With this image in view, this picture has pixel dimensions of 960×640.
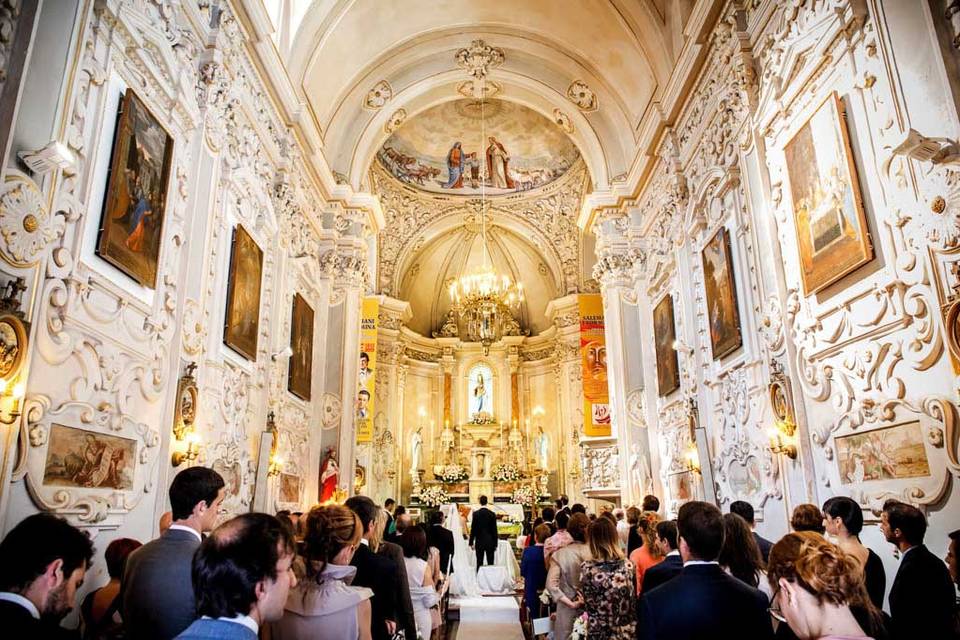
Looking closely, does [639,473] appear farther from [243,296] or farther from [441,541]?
[243,296]

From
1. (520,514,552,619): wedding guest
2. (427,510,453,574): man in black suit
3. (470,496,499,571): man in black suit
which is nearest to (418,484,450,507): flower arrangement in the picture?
(470,496,499,571): man in black suit

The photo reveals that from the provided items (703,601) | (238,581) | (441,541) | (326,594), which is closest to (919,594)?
(703,601)

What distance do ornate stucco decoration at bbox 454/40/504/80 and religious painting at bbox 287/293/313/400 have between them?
6727mm

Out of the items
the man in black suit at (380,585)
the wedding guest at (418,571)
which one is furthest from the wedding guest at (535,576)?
the man in black suit at (380,585)

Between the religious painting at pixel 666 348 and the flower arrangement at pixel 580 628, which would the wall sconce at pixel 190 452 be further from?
the religious painting at pixel 666 348

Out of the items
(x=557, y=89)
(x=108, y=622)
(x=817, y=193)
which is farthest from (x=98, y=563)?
(x=557, y=89)

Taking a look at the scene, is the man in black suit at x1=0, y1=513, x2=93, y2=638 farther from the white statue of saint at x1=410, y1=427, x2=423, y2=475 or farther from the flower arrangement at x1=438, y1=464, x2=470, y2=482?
the white statue of saint at x1=410, y1=427, x2=423, y2=475

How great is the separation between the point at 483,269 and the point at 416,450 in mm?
8589

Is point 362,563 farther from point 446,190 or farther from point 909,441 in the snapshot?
point 446,190

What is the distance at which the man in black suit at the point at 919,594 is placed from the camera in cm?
324

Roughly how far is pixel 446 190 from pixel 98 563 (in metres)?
18.1

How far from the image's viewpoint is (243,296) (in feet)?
29.3

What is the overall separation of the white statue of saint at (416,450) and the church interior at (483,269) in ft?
19.3

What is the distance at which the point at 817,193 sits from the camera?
254 inches
